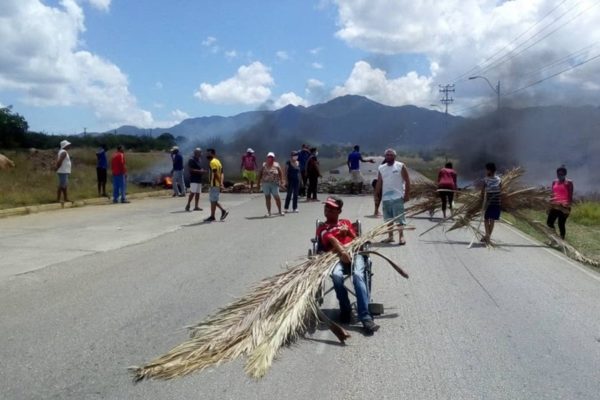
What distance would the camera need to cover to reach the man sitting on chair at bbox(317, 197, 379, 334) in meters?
6.35

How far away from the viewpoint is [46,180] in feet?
77.9

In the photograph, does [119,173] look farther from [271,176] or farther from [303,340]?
[303,340]

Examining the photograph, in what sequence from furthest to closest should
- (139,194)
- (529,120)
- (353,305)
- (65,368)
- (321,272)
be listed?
(529,120) → (139,194) → (353,305) → (321,272) → (65,368)

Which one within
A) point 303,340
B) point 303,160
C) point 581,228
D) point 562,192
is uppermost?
point 303,160

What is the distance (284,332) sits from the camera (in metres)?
5.73

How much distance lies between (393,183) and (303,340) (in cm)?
609

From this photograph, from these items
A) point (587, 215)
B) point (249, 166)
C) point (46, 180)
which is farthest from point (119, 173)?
point (587, 215)

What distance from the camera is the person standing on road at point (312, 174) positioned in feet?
70.4

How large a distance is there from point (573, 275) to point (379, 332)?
4743 mm

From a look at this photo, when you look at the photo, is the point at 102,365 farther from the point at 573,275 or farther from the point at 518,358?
the point at 573,275

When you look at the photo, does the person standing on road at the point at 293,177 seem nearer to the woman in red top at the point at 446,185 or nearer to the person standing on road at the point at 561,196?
the woman in red top at the point at 446,185

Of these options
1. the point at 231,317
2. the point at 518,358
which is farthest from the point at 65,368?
the point at 518,358

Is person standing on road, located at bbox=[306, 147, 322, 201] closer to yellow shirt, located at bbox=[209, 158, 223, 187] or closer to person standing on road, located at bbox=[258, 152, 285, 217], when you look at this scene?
person standing on road, located at bbox=[258, 152, 285, 217]

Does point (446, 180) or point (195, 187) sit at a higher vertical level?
point (446, 180)
